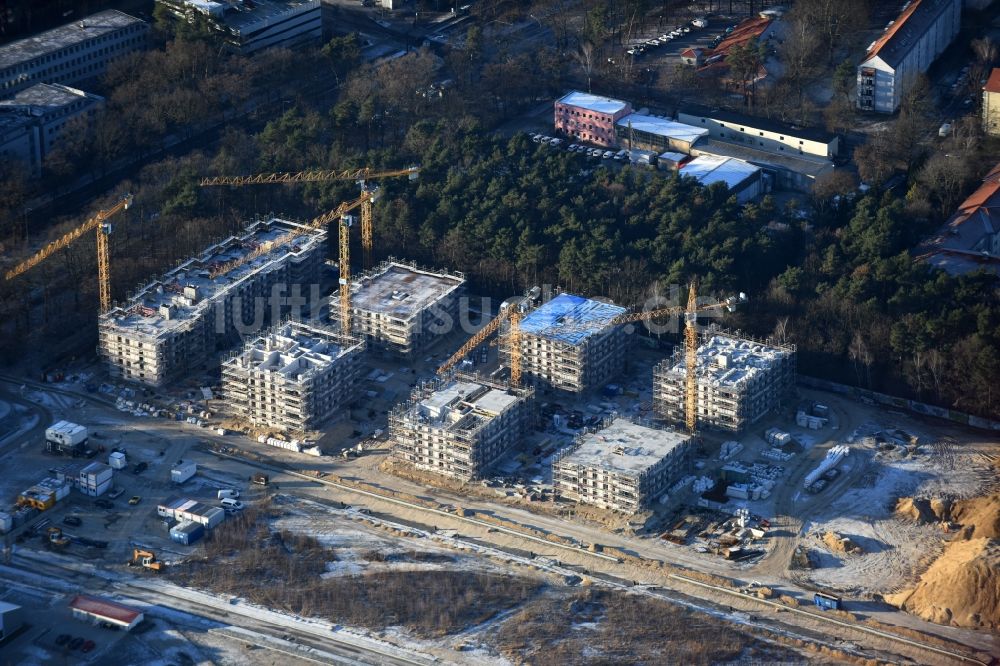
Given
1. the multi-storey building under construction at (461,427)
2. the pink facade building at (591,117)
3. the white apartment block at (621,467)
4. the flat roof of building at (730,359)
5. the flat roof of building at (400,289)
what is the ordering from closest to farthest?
the white apartment block at (621,467) → the multi-storey building under construction at (461,427) → the flat roof of building at (730,359) → the flat roof of building at (400,289) → the pink facade building at (591,117)

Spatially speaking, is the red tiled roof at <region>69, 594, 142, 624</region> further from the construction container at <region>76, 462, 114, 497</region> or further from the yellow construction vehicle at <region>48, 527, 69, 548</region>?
the construction container at <region>76, 462, 114, 497</region>

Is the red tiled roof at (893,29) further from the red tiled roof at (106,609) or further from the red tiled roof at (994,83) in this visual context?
the red tiled roof at (106,609)

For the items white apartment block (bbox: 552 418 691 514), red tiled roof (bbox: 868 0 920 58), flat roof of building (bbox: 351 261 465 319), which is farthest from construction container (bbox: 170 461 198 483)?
red tiled roof (bbox: 868 0 920 58)

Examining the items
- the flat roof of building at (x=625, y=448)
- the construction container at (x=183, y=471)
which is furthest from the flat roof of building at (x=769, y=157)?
the construction container at (x=183, y=471)

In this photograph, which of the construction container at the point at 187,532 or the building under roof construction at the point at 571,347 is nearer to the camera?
the construction container at the point at 187,532

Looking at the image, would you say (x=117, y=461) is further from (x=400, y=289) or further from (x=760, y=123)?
(x=760, y=123)

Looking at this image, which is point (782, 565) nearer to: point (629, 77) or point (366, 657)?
point (366, 657)
